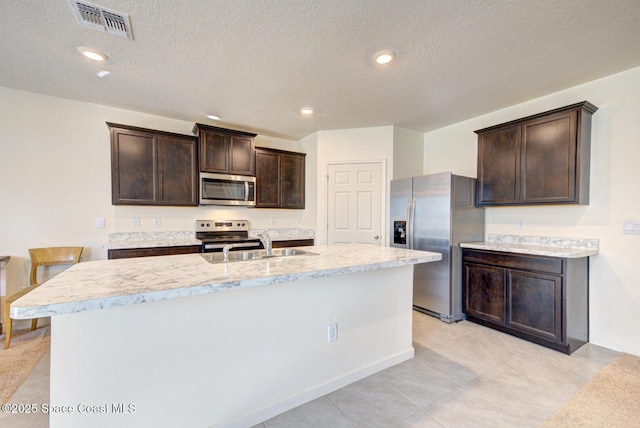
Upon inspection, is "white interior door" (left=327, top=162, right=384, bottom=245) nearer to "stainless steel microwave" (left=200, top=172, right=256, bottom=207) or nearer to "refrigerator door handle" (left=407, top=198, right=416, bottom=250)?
"refrigerator door handle" (left=407, top=198, right=416, bottom=250)

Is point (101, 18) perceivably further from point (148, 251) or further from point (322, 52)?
point (148, 251)

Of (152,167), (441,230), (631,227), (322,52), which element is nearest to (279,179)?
(152,167)

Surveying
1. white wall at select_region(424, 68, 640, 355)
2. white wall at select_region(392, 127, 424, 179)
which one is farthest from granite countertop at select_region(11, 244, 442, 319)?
white wall at select_region(392, 127, 424, 179)

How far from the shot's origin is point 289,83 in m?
2.77

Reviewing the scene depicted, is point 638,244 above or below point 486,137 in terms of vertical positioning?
below

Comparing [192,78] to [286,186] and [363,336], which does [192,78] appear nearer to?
[286,186]

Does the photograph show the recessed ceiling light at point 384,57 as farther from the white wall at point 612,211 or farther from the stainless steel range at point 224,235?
the stainless steel range at point 224,235

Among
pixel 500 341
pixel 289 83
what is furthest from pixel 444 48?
pixel 500 341

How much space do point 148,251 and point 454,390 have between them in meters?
3.35

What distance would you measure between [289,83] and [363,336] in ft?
8.05

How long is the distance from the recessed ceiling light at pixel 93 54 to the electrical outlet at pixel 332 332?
9.41 feet

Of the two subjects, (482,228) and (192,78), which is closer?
(192,78)

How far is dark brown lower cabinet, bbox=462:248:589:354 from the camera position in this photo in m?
2.47

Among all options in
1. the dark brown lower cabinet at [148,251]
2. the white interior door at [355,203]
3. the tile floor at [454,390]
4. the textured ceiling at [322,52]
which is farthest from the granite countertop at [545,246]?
the dark brown lower cabinet at [148,251]
